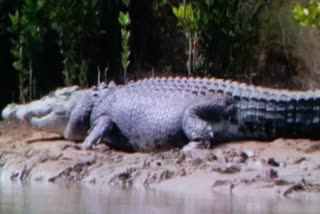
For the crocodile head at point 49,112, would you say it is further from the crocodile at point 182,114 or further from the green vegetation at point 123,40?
the green vegetation at point 123,40

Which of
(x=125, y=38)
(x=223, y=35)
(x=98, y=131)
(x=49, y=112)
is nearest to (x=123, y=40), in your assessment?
(x=125, y=38)

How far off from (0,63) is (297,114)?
5528mm

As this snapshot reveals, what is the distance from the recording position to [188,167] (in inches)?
406

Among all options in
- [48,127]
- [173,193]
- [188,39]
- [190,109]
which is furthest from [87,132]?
[173,193]

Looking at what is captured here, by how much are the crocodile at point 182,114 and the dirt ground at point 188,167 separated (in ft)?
0.71

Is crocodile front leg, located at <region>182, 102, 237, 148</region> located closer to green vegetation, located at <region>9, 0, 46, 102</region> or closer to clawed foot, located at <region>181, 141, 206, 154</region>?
clawed foot, located at <region>181, 141, 206, 154</region>

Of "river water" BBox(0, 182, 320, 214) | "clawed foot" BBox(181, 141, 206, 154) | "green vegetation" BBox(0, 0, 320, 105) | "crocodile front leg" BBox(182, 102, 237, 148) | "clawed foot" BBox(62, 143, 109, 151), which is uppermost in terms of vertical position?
"green vegetation" BBox(0, 0, 320, 105)

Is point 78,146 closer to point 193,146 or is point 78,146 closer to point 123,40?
point 193,146

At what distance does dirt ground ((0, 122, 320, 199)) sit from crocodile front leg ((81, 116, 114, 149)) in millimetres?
110

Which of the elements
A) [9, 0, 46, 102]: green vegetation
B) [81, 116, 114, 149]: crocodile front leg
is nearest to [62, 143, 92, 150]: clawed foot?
[81, 116, 114, 149]: crocodile front leg

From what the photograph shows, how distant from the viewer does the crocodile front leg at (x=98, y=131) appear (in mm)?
12109

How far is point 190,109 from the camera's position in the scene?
11875 millimetres

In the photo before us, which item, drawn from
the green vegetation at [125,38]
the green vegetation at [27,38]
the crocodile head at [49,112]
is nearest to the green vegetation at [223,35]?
the green vegetation at [125,38]

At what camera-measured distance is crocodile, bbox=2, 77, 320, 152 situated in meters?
11.6
